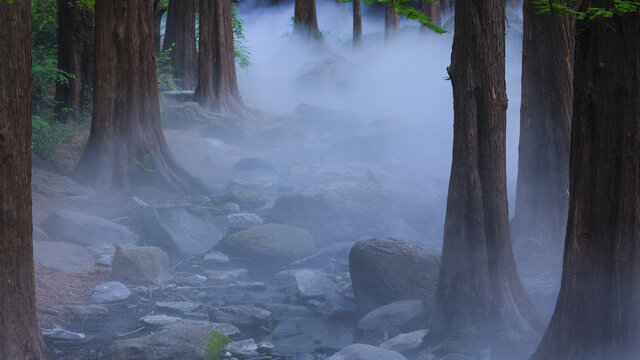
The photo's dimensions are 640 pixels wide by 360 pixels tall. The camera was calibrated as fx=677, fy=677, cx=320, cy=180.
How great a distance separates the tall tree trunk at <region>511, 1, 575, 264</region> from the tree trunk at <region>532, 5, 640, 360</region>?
3.90 meters

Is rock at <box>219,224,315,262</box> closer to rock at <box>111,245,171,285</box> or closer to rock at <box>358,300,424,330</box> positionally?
rock at <box>111,245,171,285</box>

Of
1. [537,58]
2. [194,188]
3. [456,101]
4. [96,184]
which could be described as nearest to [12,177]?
[456,101]

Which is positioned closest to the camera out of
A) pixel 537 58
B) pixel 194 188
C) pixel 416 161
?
pixel 537 58

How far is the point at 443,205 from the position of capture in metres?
13.9

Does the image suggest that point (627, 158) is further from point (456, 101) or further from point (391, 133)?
point (391, 133)

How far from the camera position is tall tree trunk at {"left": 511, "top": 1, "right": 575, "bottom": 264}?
28.3 feet

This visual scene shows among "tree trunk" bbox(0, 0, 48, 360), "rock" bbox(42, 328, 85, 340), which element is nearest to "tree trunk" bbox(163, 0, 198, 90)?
"rock" bbox(42, 328, 85, 340)

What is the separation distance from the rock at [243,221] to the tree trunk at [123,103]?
1.90 m

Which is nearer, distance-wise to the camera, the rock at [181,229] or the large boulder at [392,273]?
the large boulder at [392,273]

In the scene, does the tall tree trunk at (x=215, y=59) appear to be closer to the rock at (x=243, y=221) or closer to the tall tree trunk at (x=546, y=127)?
the rock at (x=243, y=221)

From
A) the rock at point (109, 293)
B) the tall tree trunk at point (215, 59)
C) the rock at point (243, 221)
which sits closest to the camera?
the rock at point (109, 293)

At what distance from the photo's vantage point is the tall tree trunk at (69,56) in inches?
588

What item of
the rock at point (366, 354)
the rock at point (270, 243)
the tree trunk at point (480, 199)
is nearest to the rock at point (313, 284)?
the rock at point (270, 243)

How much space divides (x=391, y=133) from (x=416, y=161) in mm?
2028
